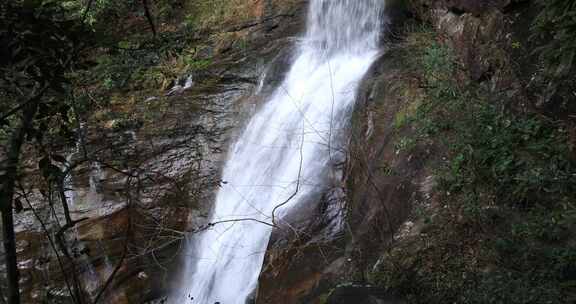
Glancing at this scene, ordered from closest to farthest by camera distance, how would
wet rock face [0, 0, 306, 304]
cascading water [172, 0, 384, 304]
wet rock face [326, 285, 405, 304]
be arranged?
wet rock face [326, 285, 405, 304] → cascading water [172, 0, 384, 304] → wet rock face [0, 0, 306, 304]

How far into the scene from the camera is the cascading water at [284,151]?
7.49m

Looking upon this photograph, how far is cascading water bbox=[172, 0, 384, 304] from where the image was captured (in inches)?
295

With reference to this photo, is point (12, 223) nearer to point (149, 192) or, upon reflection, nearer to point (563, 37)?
point (563, 37)

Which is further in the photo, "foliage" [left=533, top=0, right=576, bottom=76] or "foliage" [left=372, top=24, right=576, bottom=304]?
"foliage" [left=372, top=24, right=576, bottom=304]

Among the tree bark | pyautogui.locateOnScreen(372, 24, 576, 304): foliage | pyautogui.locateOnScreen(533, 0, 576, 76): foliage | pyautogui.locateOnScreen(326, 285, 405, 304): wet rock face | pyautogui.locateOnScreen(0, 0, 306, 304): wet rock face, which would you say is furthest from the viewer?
pyautogui.locateOnScreen(0, 0, 306, 304): wet rock face

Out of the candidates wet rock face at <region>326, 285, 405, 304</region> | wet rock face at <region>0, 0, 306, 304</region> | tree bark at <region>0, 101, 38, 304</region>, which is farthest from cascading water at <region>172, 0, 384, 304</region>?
tree bark at <region>0, 101, 38, 304</region>

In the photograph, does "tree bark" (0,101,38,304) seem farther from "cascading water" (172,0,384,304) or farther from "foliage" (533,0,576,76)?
"cascading water" (172,0,384,304)

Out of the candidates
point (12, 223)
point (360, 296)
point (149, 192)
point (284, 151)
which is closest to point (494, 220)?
point (360, 296)

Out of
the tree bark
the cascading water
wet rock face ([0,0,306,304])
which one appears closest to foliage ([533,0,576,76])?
the cascading water

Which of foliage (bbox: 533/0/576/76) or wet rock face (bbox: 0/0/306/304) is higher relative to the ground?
foliage (bbox: 533/0/576/76)

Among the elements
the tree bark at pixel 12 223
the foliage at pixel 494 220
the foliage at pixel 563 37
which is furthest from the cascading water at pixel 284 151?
the tree bark at pixel 12 223

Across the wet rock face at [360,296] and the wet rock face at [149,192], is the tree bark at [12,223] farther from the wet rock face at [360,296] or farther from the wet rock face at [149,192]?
the wet rock face at [149,192]

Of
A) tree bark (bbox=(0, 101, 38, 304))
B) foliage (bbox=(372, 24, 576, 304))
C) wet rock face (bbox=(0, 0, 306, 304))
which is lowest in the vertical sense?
wet rock face (bbox=(0, 0, 306, 304))

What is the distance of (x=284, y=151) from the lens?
8523 millimetres
